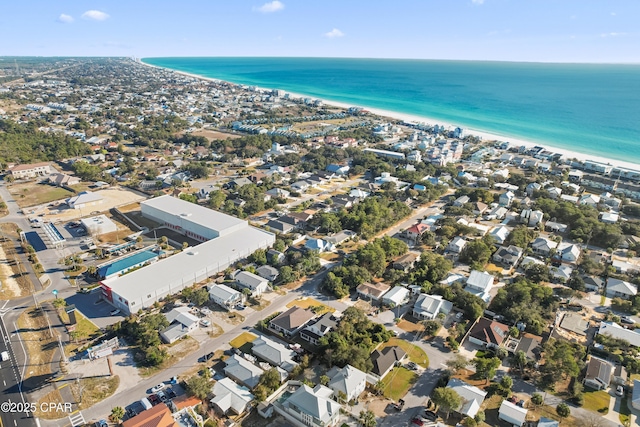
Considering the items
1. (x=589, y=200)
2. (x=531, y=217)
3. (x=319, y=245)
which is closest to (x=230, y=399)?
(x=319, y=245)

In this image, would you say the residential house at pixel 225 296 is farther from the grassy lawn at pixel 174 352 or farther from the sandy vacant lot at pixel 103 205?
the sandy vacant lot at pixel 103 205

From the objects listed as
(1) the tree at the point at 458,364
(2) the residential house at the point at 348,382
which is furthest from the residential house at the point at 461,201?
(2) the residential house at the point at 348,382

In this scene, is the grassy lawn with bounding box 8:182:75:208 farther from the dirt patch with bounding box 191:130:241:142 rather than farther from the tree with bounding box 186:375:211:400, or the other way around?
the tree with bounding box 186:375:211:400

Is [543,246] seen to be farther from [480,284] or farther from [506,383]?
[506,383]

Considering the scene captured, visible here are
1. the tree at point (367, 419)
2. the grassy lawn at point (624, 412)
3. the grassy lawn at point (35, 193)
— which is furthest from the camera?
the grassy lawn at point (35, 193)

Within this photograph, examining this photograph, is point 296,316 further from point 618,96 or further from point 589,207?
point 618,96
